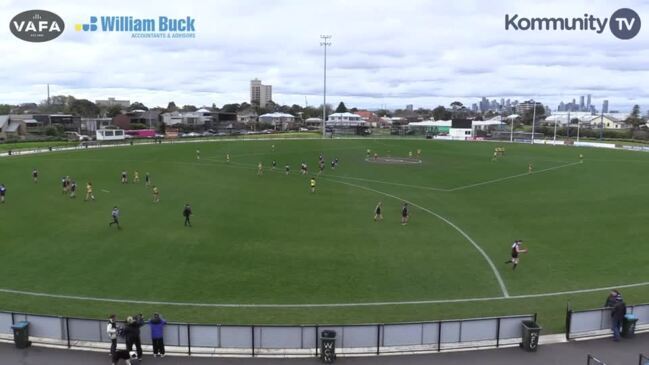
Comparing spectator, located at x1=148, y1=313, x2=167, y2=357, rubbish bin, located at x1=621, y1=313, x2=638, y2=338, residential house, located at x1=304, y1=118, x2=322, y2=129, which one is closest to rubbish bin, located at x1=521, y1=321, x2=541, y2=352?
rubbish bin, located at x1=621, y1=313, x2=638, y2=338

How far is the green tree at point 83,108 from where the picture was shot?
601ft

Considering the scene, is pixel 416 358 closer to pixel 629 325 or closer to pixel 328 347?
pixel 328 347

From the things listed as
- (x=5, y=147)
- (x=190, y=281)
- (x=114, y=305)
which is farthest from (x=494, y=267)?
(x=5, y=147)

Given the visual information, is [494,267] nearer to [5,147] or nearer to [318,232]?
[318,232]

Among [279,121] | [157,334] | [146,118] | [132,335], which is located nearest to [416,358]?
[157,334]

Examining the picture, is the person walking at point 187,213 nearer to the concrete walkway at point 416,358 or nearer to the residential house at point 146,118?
the concrete walkway at point 416,358

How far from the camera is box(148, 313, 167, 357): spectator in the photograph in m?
13.7

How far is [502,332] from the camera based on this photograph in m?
15.0

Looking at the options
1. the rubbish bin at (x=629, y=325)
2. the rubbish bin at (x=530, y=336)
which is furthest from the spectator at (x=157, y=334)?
the rubbish bin at (x=629, y=325)

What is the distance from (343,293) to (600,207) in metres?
27.4

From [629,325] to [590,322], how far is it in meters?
1.04

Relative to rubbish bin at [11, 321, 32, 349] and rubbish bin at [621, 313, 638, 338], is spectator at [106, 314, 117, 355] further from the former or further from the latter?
rubbish bin at [621, 313, 638, 338]

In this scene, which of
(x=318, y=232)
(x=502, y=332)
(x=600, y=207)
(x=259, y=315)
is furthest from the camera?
(x=600, y=207)

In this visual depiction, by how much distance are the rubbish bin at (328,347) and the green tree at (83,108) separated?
186634 millimetres
